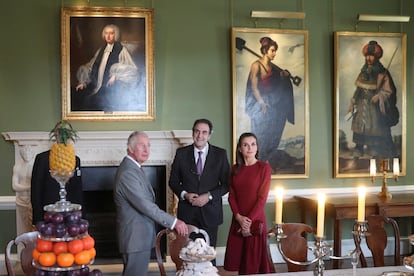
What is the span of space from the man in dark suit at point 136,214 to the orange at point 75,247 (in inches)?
50.0

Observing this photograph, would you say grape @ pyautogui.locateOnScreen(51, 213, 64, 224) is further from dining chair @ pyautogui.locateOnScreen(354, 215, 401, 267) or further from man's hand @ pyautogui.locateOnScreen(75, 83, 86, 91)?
man's hand @ pyautogui.locateOnScreen(75, 83, 86, 91)

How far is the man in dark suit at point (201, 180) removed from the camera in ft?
14.7

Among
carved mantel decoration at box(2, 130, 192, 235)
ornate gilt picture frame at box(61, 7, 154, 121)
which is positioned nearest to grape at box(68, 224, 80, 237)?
carved mantel decoration at box(2, 130, 192, 235)

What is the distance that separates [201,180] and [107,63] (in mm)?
2106

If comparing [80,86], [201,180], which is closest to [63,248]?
[201,180]

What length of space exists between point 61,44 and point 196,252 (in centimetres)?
411

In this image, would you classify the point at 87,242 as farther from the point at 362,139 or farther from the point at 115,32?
the point at 362,139

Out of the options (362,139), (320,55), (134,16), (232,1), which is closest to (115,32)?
(134,16)

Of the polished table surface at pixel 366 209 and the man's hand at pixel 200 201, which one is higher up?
the man's hand at pixel 200 201

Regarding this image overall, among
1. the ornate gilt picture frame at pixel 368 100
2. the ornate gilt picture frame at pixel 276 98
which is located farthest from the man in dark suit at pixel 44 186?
the ornate gilt picture frame at pixel 368 100

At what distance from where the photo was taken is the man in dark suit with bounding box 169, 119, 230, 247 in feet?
14.7

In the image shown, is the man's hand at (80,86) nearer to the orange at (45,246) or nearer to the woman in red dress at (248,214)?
the woman in red dress at (248,214)

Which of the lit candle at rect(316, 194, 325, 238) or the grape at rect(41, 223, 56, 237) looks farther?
the grape at rect(41, 223, 56, 237)

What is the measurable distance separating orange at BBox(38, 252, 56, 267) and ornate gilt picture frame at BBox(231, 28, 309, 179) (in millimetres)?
4114
